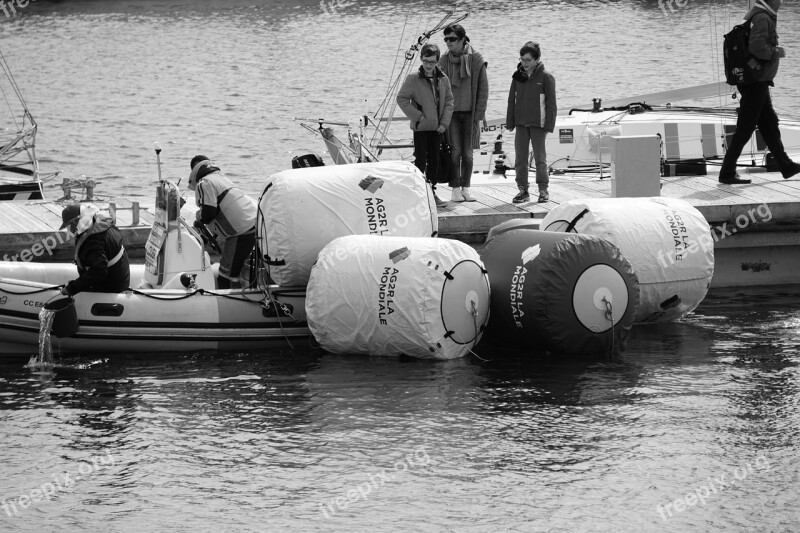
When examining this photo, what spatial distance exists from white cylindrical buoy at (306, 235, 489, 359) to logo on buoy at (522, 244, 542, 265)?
1.19 ft

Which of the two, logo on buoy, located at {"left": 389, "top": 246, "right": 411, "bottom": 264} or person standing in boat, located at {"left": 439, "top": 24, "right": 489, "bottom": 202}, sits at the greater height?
person standing in boat, located at {"left": 439, "top": 24, "right": 489, "bottom": 202}

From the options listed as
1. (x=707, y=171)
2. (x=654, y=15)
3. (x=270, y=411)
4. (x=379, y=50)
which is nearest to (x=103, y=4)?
(x=379, y=50)

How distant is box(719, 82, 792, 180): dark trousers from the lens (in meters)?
13.8

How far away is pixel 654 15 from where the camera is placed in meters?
56.6

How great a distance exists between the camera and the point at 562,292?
10.4 meters

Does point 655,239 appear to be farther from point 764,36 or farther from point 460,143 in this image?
point 764,36

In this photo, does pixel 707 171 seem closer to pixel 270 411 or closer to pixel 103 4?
pixel 270 411

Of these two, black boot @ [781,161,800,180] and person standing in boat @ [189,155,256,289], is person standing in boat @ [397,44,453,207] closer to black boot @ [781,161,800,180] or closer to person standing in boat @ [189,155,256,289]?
person standing in boat @ [189,155,256,289]

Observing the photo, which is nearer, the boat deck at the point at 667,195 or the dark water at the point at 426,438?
the dark water at the point at 426,438

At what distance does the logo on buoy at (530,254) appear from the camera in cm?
1049

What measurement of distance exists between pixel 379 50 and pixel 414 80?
3665 cm

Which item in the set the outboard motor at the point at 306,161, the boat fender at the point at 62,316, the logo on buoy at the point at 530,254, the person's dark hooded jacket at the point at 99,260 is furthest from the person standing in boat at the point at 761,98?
the boat fender at the point at 62,316

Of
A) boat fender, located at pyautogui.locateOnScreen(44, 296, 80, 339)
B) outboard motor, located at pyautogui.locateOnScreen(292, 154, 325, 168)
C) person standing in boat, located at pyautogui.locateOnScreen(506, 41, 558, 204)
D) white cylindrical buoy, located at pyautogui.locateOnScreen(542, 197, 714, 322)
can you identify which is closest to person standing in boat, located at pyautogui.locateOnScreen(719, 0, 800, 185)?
person standing in boat, located at pyautogui.locateOnScreen(506, 41, 558, 204)

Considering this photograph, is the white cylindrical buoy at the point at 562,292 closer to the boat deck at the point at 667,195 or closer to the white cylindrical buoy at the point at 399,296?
the white cylindrical buoy at the point at 399,296
